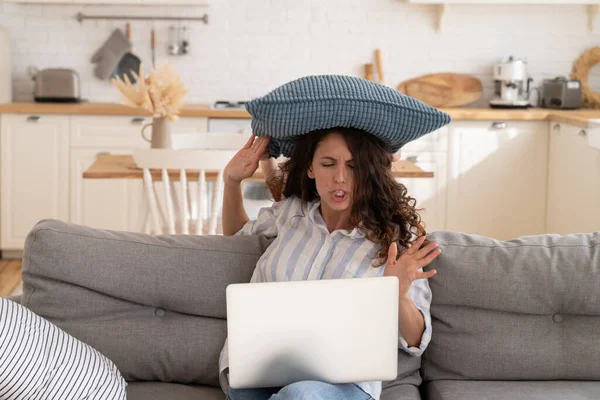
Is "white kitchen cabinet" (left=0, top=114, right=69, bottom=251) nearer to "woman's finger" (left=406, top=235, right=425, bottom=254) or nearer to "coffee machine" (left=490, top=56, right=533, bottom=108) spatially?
"coffee machine" (left=490, top=56, right=533, bottom=108)

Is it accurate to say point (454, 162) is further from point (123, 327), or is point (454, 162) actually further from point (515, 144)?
point (123, 327)

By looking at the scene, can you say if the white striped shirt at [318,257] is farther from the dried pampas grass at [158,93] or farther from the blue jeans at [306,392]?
the dried pampas grass at [158,93]

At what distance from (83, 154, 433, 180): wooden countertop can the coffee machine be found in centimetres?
204

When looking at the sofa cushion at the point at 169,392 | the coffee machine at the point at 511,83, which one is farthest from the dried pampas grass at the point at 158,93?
the coffee machine at the point at 511,83

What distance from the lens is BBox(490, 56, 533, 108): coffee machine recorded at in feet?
18.2

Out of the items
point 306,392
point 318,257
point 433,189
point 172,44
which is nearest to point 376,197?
point 318,257

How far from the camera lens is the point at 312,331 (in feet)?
5.94

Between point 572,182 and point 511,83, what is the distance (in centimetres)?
87

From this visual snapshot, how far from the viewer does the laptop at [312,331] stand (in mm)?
1783

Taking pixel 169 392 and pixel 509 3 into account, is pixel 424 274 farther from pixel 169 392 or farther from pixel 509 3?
pixel 509 3

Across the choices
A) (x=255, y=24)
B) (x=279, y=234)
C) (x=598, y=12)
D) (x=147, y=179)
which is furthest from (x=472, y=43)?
(x=279, y=234)

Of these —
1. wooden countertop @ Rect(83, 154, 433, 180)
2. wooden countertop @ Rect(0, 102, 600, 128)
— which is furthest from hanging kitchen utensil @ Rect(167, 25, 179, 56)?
wooden countertop @ Rect(83, 154, 433, 180)

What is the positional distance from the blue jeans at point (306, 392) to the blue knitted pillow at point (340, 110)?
0.60 meters

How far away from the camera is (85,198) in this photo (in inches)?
212
